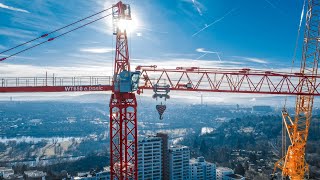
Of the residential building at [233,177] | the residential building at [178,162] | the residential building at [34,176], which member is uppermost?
the residential building at [178,162]

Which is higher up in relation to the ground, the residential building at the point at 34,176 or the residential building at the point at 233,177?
the residential building at the point at 233,177

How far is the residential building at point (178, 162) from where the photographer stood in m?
23.5

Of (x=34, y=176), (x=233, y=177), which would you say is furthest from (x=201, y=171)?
(x=34, y=176)

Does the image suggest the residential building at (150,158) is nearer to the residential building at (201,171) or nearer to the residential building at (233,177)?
the residential building at (201,171)

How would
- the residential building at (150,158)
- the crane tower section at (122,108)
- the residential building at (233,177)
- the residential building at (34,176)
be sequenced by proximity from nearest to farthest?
the crane tower section at (122,108), the residential building at (150,158), the residential building at (233,177), the residential building at (34,176)

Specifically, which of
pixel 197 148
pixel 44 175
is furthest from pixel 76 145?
pixel 44 175

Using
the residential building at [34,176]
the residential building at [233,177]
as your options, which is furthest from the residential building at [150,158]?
the residential building at [34,176]

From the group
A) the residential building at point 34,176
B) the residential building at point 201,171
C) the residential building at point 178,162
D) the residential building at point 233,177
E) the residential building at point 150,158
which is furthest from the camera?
the residential building at point 201,171

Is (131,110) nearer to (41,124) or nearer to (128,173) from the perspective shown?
(128,173)

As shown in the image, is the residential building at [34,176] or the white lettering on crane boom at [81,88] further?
the residential building at [34,176]

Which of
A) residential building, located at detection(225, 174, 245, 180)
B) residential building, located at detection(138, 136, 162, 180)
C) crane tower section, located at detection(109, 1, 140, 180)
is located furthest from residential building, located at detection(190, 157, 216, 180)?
crane tower section, located at detection(109, 1, 140, 180)

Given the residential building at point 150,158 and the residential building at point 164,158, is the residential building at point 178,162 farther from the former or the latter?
the residential building at point 150,158

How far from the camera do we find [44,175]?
25328mm

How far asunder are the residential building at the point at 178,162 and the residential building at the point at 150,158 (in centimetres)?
99
